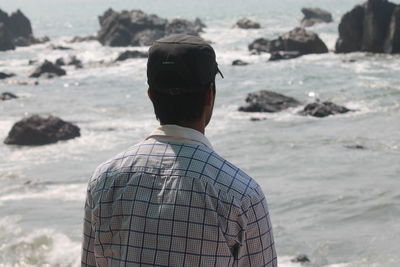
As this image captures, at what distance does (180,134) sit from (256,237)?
1.22ft

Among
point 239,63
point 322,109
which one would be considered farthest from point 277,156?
point 239,63

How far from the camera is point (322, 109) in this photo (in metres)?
18.2

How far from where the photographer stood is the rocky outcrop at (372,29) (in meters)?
30.9

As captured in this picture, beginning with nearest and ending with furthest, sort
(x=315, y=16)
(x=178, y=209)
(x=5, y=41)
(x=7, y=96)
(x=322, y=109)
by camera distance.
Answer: (x=178, y=209) → (x=322, y=109) → (x=7, y=96) → (x=5, y=41) → (x=315, y=16)

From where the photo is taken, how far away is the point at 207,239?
2.17 meters

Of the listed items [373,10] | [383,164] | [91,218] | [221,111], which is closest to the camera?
[91,218]

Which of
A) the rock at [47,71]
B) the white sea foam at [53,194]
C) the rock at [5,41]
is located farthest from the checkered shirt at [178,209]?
the rock at [5,41]

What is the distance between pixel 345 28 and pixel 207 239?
31.6 meters

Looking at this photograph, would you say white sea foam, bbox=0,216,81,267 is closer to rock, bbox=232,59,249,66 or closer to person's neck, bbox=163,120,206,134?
person's neck, bbox=163,120,206,134

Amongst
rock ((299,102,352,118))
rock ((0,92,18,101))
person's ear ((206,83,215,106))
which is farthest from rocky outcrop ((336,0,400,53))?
person's ear ((206,83,215,106))

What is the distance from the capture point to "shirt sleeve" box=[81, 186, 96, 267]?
2.38 m

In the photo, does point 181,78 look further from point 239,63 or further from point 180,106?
point 239,63

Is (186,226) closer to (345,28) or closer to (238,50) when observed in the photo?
(345,28)

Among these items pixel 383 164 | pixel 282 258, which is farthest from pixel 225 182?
pixel 383 164
